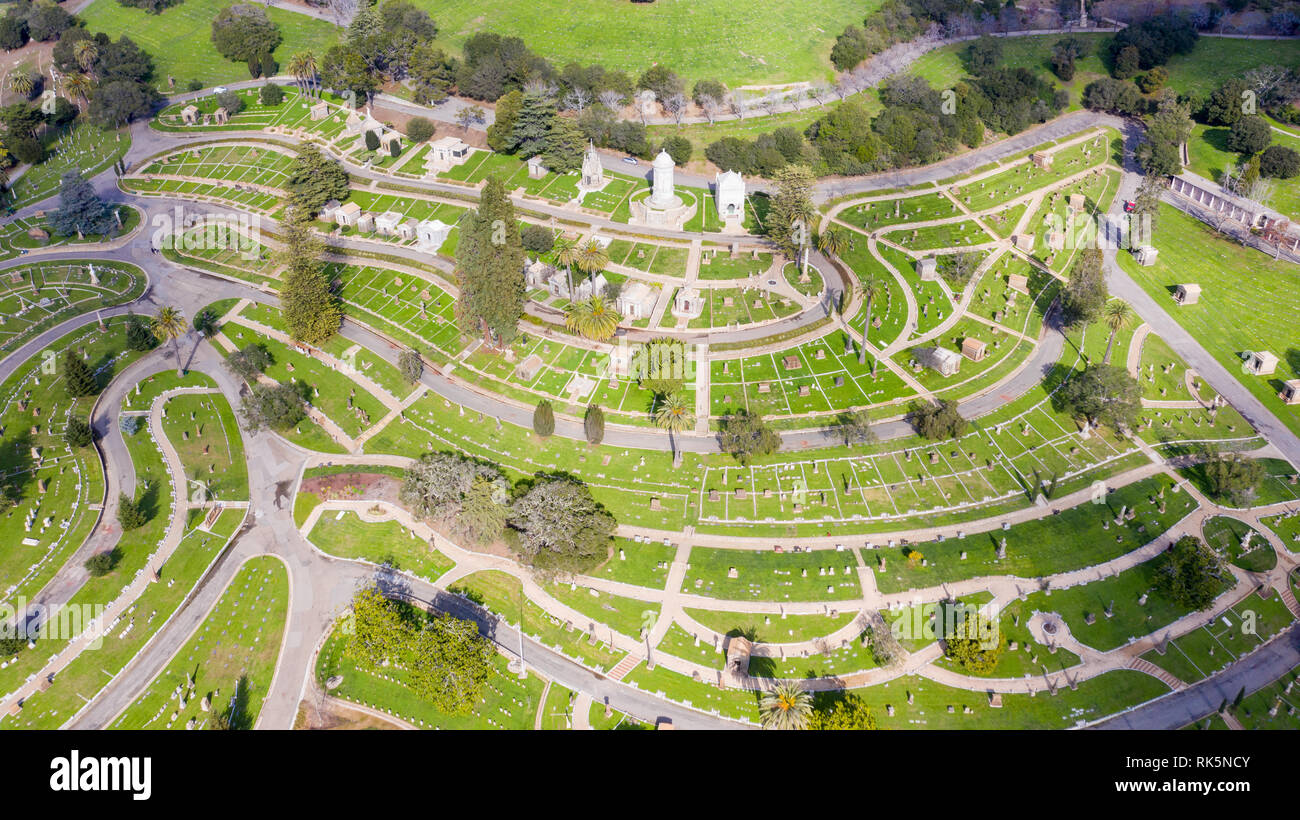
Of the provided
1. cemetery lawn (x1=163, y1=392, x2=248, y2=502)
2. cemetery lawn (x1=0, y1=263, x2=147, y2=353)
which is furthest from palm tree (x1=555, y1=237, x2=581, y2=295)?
cemetery lawn (x1=0, y1=263, x2=147, y2=353)

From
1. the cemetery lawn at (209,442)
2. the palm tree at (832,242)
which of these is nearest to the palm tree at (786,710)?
the cemetery lawn at (209,442)

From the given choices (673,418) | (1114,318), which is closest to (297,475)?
(673,418)

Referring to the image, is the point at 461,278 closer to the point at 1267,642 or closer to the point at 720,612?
the point at 720,612

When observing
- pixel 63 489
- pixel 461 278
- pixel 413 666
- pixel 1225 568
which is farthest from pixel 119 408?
pixel 1225 568

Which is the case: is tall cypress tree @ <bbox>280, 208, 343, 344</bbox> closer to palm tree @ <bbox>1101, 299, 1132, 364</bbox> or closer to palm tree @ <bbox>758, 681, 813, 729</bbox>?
palm tree @ <bbox>758, 681, 813, 729</bbox>

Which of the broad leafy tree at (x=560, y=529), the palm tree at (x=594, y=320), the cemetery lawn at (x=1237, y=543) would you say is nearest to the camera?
the broad leafy tree at (x=560, y=529)

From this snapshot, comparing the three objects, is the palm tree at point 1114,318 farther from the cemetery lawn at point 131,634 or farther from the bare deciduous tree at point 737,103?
the cemetery lawn at point 131,634
